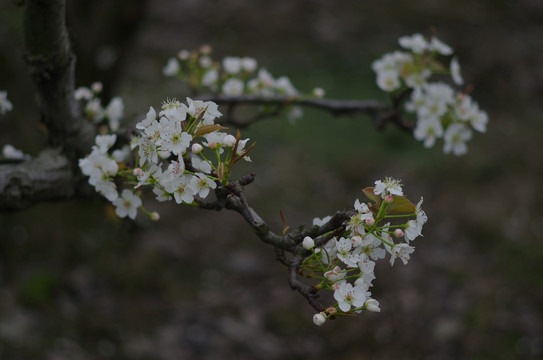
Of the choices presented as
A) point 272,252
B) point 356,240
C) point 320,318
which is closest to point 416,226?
point 356,240

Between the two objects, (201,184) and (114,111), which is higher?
(201,184)

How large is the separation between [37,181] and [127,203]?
14.5 inches

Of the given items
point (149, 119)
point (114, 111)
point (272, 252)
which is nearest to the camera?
point (149, 119)

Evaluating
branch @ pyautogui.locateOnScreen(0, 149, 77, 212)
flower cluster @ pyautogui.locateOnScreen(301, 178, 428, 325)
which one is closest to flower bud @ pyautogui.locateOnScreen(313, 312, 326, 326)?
flower cluster @ pyautogui.locateOnScreen(301, 178, 428, 325)

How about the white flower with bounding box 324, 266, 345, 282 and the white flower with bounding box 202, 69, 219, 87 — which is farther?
the white flower with bounding box 202, 69, 219, 87

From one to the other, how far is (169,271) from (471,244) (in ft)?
6.84

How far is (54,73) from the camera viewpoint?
1.52m

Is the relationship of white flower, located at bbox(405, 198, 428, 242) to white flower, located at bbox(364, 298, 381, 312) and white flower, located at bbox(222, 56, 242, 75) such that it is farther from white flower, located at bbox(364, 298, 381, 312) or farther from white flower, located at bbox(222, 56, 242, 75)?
white flower, located at bbox(222, 56, 242, 75)

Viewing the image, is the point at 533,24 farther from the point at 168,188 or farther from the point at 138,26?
the point at 168,188

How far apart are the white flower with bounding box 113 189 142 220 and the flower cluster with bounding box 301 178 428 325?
44cm

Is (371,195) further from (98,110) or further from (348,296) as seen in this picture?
(98,110)

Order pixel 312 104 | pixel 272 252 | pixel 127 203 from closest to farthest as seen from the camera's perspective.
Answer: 1. pixel 127 203
2. pixel 312 104
3. pixel 272 252

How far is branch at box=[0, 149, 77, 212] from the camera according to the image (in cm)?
144

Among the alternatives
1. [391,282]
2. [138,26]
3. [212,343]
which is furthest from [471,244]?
[138,26]
